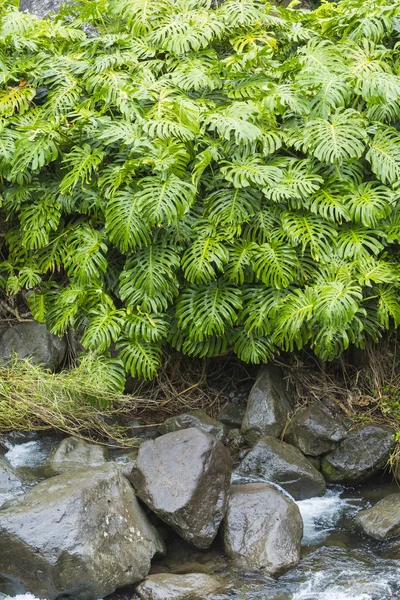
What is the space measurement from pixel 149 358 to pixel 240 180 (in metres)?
1.48

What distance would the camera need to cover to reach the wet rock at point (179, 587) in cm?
412

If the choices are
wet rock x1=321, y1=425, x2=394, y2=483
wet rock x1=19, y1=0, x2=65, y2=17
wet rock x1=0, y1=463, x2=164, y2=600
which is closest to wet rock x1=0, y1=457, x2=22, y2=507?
wet rock x1=0, y1=463, x2=164, y2=600

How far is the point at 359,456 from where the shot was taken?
5.49 m

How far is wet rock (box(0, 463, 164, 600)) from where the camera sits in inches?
161

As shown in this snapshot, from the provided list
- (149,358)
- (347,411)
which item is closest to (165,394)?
(149,358)

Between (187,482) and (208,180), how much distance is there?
233 cm

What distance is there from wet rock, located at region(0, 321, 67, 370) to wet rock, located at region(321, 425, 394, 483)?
2338 millimetres

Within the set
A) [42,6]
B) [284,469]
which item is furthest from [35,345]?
[42,6]

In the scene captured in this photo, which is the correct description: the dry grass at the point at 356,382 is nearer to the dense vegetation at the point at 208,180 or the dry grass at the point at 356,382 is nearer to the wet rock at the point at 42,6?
the dense vegetation at the point at 208,180

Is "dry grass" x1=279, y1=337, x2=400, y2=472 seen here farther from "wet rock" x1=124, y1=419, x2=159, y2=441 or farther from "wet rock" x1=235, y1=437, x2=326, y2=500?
"wet rock" x1=124, y1=419, x2=159, y2=441

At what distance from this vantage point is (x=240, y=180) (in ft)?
18.0

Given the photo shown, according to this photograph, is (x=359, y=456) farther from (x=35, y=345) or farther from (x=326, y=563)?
(x=35, y=345)

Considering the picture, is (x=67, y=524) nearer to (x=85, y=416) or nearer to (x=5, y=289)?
(x=85, y=416)

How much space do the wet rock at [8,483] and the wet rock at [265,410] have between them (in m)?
1.74
